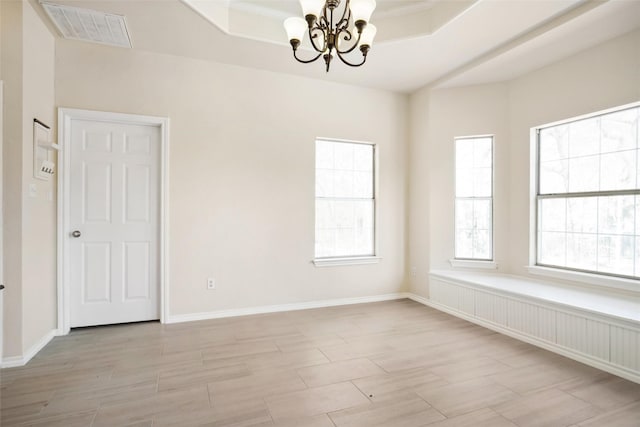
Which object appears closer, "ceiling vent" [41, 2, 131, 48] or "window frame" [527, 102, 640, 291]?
"ceiling vent" [41, 2, 131, 48]

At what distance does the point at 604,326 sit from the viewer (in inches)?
102

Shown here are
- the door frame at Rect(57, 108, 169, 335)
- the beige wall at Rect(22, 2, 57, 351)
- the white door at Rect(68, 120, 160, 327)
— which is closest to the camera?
the beige wall at Rect(22, 2, 57, 351)

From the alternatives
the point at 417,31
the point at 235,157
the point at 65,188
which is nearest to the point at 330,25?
the point at 417,31

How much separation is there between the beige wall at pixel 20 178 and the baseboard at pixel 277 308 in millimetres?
1246

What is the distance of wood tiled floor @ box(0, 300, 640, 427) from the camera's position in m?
1.97

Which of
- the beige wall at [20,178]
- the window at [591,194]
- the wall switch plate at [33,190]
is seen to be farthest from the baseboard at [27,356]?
the window at [591,194]

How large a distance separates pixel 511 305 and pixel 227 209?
3.19 m

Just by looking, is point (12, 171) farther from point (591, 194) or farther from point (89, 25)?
point (591, 194)

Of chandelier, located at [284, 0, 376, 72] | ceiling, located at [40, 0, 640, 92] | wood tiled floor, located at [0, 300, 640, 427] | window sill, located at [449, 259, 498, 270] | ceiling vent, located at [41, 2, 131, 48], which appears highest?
ceiling, located at [40, 0, 640, 92]

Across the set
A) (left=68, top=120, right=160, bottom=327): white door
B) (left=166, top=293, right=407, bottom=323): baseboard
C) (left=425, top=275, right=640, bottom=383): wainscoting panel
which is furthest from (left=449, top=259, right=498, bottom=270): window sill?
(left=68, top=120, right=160, bottom=327): white door

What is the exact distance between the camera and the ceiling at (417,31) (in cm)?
271

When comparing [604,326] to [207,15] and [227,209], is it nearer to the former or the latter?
[227,209]

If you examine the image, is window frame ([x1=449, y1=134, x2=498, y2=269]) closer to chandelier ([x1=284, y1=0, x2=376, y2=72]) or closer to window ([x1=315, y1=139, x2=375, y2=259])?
window ([x1=315, y1=139, x2=375, y2=259])

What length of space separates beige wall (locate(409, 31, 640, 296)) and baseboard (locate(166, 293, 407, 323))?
0.58 metres
